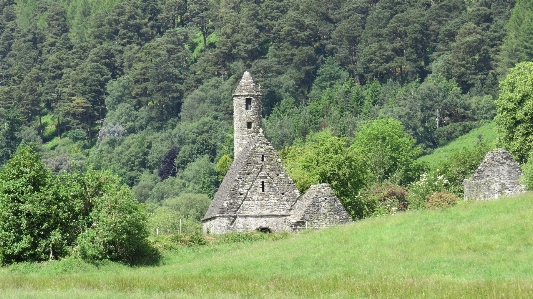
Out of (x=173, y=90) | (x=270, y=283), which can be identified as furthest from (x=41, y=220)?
(x=173, y=90)

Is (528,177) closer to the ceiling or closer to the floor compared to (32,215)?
closer to the ceiling

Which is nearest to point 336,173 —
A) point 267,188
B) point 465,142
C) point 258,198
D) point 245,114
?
point 245,114

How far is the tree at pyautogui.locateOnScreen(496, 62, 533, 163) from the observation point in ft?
280

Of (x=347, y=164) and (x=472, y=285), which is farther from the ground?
(x=347, y=164)

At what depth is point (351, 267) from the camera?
160ft

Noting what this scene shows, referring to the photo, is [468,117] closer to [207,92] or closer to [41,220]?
[207,92]

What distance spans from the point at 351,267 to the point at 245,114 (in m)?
31.1

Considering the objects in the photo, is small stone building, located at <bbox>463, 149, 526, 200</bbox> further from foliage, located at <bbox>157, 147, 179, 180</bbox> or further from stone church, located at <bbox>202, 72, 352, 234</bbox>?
foliage, located at <bbox>157, 147, 179, 180</bbox>

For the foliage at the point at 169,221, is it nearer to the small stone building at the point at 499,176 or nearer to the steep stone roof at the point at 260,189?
the steep stone roof at the point at 260,189

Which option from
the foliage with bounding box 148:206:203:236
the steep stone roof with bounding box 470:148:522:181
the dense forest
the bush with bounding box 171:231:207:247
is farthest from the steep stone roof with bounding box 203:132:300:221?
the dense forest

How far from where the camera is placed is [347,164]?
77.2 meters

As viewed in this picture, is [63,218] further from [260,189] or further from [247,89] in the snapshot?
[247,89]

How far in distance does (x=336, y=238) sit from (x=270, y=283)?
10.4 m

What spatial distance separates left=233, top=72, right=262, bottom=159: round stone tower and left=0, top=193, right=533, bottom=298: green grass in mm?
18249
